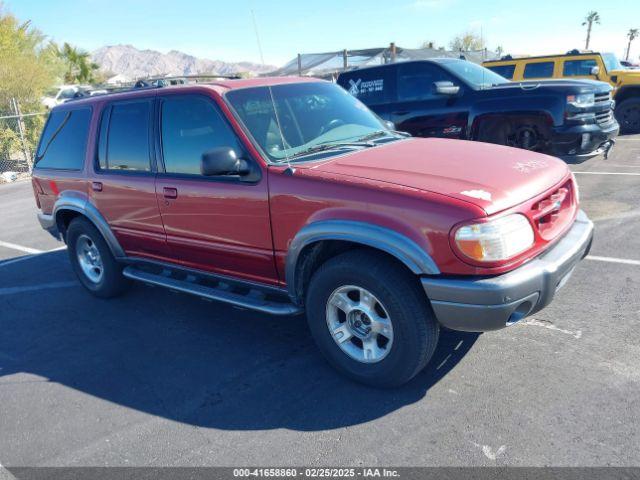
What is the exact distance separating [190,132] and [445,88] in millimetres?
4812

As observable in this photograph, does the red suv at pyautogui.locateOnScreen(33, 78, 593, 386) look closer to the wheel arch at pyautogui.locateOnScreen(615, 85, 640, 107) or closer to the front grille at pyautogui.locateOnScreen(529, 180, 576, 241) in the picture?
the front grille at pyautogui.locateOnScreen(529, 180, 576, 241)

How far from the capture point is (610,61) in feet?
44.8

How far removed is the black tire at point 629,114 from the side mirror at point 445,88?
8391 millimetres

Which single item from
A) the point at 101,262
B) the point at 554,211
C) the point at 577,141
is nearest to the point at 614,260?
the point at 554,211

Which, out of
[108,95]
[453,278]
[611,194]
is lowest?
[611,194]

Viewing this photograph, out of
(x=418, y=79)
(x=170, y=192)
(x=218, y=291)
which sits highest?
(x=418, y=79)

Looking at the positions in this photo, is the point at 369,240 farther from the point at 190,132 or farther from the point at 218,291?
the point at 190,132

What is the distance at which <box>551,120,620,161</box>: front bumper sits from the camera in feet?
23.2

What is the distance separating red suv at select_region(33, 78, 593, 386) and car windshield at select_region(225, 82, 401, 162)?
0.6 inches

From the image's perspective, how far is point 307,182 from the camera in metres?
3.27

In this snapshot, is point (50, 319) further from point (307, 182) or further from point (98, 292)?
point (307, 182)

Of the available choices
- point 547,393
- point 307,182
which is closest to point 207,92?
point 307,182

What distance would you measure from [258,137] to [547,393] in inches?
99.0

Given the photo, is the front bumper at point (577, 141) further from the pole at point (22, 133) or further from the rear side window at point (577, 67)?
the pole at point (22, 133)
